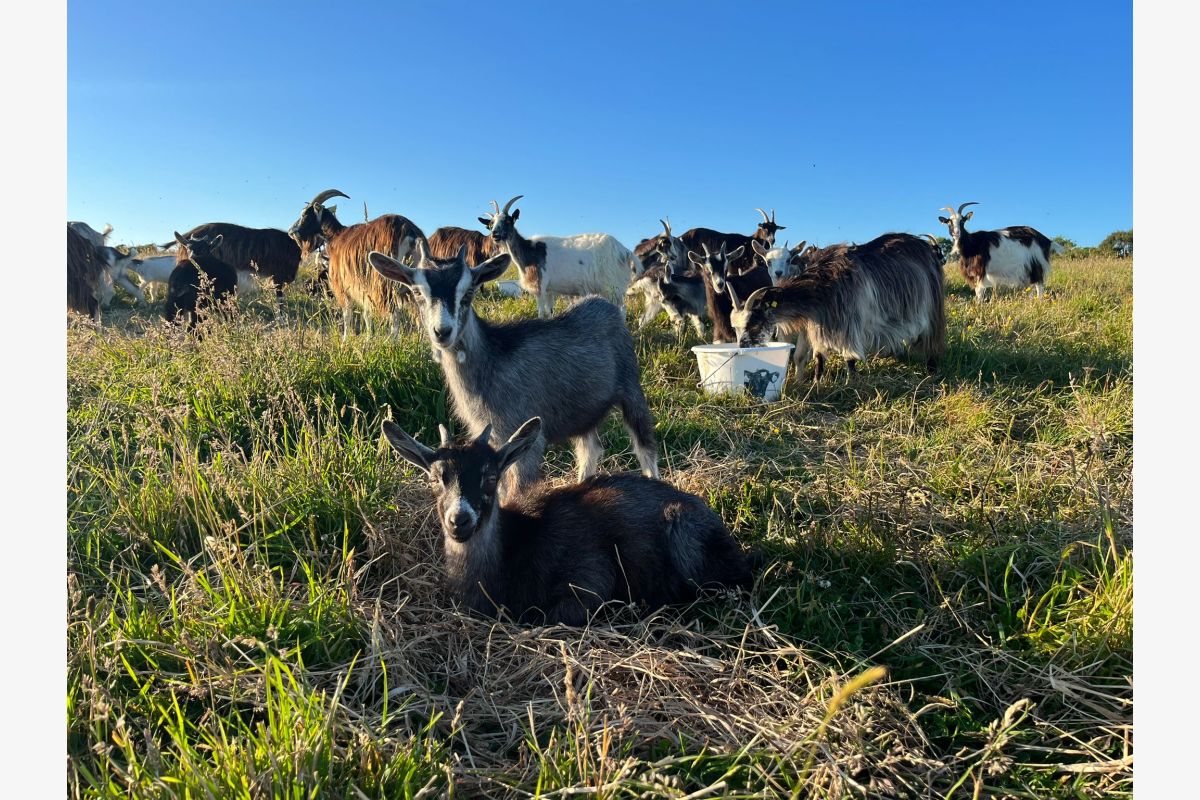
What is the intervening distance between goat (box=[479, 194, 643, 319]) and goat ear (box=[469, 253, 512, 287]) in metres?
7.87

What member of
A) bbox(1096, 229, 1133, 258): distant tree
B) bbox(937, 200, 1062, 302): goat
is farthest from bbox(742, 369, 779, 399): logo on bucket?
bbox(1096, 229, 1133, 258): distant tree

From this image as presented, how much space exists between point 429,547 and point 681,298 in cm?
786

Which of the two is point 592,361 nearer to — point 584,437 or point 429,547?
point 584,437

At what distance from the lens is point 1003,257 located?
1495 centimetres

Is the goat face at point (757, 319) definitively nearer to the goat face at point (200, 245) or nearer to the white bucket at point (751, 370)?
the white bucket at point (751, 370)

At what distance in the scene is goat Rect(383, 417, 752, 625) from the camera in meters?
2.78

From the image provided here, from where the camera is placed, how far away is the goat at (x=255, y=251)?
1280 centimetres

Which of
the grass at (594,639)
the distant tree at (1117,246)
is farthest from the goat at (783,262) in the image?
the distant tree at (1117,246)

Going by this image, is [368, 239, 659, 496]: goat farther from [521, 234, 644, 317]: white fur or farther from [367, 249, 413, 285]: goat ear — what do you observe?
[521, 234, 644, 317]: white fur

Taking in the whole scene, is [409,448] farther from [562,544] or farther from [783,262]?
[783,262]

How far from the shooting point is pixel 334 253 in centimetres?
924

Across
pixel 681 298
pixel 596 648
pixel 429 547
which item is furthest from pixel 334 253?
pixel 596 648

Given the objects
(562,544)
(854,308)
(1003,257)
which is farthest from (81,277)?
(1003,257)

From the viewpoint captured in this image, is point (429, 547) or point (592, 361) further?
point (592, 361)
